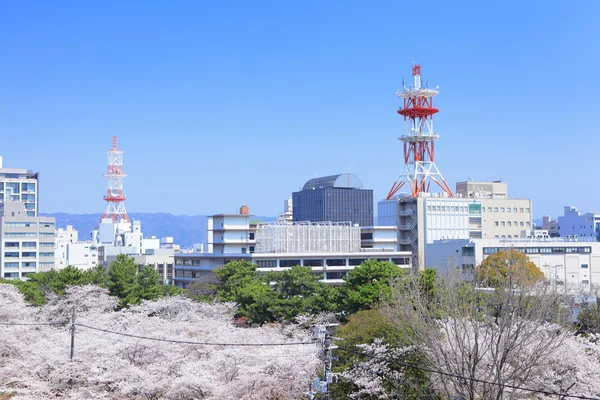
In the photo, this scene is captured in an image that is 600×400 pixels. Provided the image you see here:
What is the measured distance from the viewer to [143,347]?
93.8 ft

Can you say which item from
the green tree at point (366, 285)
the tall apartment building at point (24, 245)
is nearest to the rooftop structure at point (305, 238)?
the green tree at point (366, 285)

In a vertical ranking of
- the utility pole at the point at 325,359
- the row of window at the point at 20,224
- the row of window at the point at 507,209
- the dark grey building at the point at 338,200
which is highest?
the dark grey building at the point at 338,200

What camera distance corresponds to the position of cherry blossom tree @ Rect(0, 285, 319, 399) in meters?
24.1

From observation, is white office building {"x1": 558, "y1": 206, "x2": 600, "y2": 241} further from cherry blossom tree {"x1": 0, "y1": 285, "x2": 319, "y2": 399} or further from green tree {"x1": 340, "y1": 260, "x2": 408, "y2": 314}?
cherry blossom tree {"x1": 0, "y1": 285, "x2": 319, "y2": 399}

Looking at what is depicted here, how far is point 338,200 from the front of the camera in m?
111

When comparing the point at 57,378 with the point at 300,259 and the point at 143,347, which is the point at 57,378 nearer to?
the point at 143,347

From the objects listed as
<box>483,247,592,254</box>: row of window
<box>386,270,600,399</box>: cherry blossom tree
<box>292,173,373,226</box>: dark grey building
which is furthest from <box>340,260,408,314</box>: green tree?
<box>292,173,373,226</box>: dark grey building

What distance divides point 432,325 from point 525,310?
2.69m

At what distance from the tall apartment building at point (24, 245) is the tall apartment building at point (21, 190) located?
29.2m

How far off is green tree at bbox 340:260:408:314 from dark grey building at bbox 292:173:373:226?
71.1m

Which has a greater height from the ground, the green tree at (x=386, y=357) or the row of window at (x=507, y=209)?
the row of window at (x=507, y=209)

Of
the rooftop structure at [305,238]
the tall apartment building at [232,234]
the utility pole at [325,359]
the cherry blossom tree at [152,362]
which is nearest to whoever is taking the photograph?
the utility pole at [325,359]

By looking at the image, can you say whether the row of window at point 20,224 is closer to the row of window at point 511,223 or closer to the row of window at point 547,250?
the row of window at point 547,250

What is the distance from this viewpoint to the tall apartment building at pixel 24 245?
87062 millimetres
